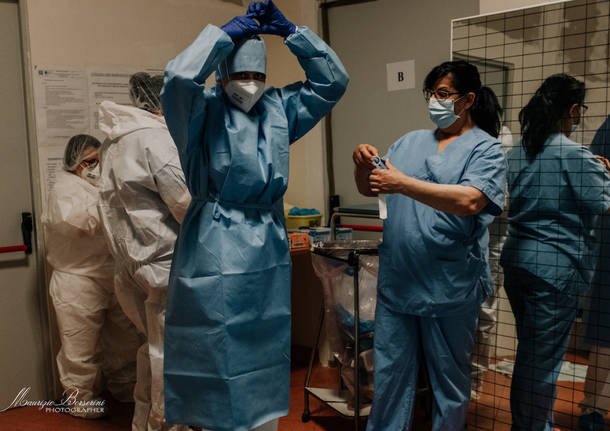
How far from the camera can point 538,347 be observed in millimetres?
2059

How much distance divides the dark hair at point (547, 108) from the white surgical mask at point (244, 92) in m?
1.11

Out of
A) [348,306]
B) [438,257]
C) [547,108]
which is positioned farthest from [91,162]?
[547,108]

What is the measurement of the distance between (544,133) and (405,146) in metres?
0.53

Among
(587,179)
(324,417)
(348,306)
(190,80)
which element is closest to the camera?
(190,80)

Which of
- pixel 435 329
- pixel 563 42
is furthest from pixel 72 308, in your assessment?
pixel 563 42

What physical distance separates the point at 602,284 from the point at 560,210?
0.35 metres

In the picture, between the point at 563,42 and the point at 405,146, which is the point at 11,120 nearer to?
the point at 405,146

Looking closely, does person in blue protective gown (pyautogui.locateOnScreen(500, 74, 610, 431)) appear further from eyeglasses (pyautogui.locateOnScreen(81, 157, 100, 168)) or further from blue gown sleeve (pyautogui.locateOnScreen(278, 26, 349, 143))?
eyeglasses (pyautogui.locateOnScreen(81, 157, 100, 168))

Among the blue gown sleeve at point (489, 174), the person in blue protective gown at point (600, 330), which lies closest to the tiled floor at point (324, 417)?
the person in blue protective gown at point (600, 330)

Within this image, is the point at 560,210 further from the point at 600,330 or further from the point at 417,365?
the point at 417,365

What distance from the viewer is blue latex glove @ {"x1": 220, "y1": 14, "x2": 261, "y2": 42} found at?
1484mm

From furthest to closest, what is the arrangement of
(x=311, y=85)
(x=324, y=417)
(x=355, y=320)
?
(x=324, y=417) < (x=355, y=320) < (x=311, y=85)

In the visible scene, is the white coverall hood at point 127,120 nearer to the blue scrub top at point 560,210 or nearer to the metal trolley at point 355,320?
the metal trolley at point 355,320

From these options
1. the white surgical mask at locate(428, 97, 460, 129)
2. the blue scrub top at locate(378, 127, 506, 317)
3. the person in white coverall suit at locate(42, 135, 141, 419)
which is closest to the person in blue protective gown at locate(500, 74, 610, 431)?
the blue scrub top at locate(378, 127, 506, 317)
